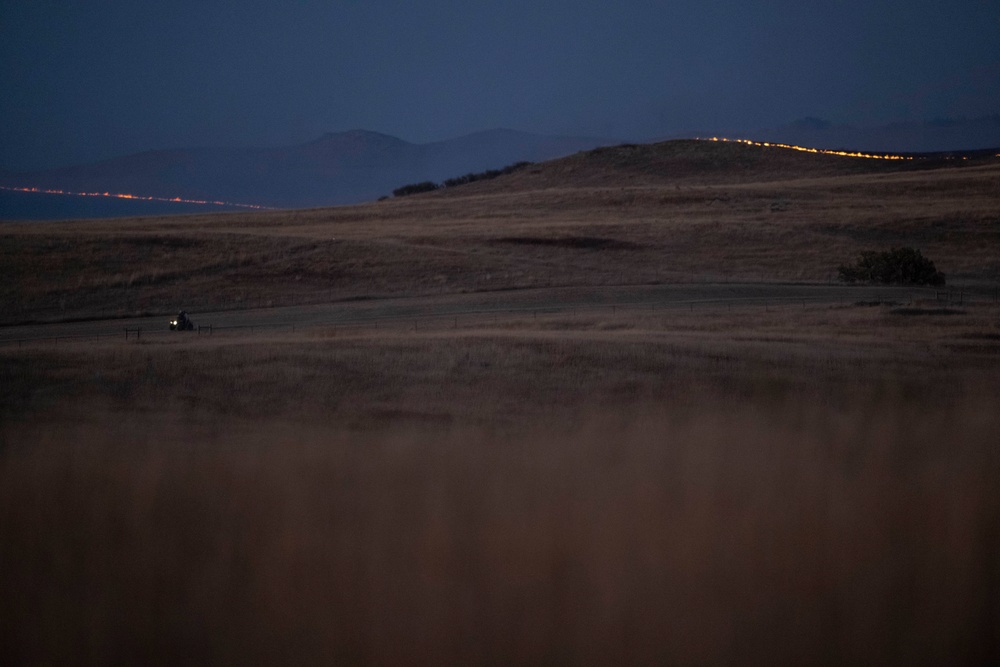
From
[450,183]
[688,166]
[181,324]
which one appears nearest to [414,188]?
[450,183]

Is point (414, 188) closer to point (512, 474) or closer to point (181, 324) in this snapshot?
point (181, 324)

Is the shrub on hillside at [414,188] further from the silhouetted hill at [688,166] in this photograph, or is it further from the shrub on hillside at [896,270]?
the shrub on hillside at [896,270]

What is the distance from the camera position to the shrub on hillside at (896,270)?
3434 cm

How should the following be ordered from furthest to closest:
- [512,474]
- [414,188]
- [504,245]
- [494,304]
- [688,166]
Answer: [414,188] → [688,166] → [504,245] → [494,304] → [512,474]

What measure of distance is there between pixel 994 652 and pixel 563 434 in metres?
2.49

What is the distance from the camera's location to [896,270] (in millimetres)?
34719

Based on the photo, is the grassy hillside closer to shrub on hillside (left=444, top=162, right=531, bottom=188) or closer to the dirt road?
the dirt road

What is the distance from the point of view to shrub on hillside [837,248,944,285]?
34344mm

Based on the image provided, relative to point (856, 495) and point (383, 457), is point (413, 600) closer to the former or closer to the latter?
point (383, 457)

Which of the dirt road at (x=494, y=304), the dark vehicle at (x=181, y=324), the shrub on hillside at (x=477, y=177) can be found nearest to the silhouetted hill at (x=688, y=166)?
the shrub on hillside at (x=477, y=177)

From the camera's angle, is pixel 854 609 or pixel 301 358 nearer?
pixel 854 609

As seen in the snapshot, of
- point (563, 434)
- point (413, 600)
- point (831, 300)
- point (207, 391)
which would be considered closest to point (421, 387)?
point (207, 391)

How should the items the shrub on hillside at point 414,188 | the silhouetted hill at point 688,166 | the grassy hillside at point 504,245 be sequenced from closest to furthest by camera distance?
the grassy hillside at point 504,245 → the silhouetted hill at point 688,166 → the shrub on hillside at point 414,188

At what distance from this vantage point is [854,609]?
14.6ft
